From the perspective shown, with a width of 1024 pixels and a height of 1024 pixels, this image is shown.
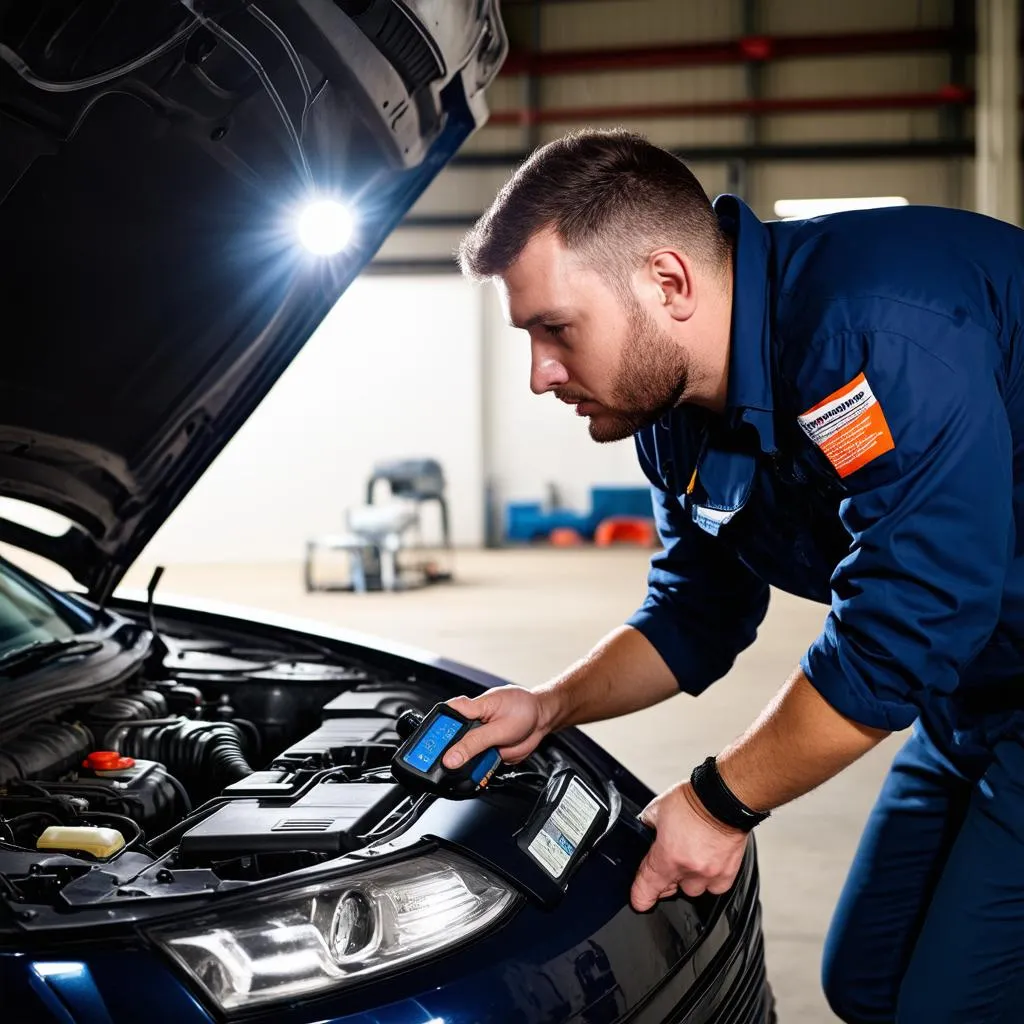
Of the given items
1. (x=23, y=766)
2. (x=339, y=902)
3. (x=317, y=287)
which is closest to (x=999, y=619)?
(x=339, y=902)

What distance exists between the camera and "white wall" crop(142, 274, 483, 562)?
32.8 feet

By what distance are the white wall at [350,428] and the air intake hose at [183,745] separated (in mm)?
8354

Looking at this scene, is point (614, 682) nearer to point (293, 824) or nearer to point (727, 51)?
point (293, 824)

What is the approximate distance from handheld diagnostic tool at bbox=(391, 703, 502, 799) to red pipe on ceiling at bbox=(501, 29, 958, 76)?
9260 mm

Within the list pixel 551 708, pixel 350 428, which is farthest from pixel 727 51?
pixel 551 708

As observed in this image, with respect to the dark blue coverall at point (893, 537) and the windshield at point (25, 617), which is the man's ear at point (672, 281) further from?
the windshield at point (25, 617)

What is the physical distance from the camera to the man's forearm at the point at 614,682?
1596mm

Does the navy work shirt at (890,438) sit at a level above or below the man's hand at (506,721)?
above

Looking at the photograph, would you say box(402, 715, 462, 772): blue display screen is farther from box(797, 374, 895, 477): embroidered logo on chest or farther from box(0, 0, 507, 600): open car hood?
box(0, 0, 507, 600): open car hood

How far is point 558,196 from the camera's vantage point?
1.22 metres

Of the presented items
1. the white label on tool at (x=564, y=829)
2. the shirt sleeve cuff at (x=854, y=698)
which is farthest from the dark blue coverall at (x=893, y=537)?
the white label on tool at (x=564, y=829)

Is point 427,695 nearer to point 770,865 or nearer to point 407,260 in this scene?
point 770,865

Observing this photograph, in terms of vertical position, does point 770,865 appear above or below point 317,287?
below

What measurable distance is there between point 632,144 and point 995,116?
283 inches
